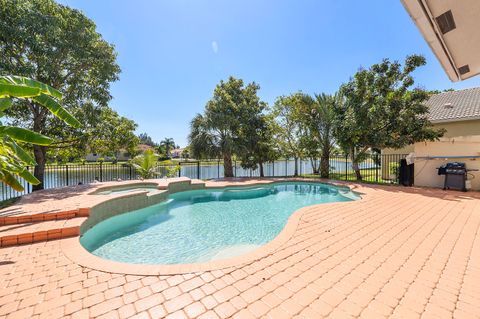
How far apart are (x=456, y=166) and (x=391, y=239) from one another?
9136 mm

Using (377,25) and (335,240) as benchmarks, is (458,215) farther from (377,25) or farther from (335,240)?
(377,25)

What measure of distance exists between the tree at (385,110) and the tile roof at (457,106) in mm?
1864

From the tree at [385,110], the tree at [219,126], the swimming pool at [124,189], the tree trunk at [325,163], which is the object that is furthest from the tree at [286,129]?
the swimming pool at [124,189]

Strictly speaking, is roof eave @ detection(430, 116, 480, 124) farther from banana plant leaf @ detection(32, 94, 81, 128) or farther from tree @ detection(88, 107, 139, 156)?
tree @ detection(88, 107, 139, 156)

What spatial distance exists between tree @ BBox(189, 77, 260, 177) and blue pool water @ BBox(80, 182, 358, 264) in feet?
13.4

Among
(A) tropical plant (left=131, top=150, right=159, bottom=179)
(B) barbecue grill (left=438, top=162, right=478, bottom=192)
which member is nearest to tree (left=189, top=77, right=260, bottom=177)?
(A) tropical plant (left=131, top=150, right=159, bottom=179)

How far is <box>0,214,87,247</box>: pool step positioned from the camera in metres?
3.96

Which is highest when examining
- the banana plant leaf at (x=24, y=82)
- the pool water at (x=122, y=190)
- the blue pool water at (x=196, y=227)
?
the banana plant leaf at (x=24, y=82)

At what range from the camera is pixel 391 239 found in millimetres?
4141

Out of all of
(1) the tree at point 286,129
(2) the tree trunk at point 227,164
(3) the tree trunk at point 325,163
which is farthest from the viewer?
(1) the tree at point 286,129

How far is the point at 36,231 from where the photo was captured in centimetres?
414

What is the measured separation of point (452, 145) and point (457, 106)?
5.95m

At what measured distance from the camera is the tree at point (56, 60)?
28.0 ft

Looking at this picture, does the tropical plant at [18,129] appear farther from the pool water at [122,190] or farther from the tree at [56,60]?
the tree at [56,60]
